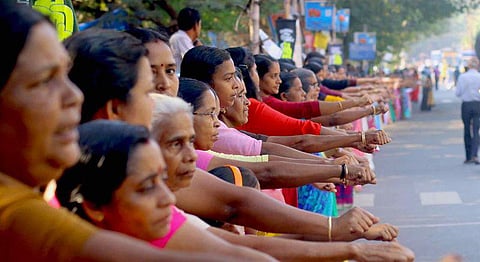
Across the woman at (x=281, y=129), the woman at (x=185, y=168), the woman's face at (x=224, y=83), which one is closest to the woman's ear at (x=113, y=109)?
the woman at (x=185, y=168)

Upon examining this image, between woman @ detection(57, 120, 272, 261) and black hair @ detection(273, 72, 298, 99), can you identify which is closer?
woman @ detection(57, 120, 272, 261)

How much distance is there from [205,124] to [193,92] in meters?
0.20

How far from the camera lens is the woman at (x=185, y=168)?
11.9 ft

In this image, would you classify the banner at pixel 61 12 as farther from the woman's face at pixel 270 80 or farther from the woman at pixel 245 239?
the woman's face at pixel 270 80

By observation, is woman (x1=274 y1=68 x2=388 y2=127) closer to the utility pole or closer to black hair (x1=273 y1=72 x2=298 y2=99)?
black hair (x1=273 y1=72 x2=298 y2=99)

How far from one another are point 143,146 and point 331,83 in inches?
532

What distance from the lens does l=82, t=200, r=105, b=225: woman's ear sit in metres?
2.98

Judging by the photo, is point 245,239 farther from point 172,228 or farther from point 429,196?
point 429,196

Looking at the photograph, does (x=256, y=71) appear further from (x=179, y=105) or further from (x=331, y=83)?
(x=331, y=83)

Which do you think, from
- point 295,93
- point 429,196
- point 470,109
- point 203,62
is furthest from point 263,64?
point 470,109

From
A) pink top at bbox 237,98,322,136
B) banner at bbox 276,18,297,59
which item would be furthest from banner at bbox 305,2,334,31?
pink top at bbox 237,98,322,136

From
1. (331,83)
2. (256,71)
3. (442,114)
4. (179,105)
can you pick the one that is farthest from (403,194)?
(442,114)

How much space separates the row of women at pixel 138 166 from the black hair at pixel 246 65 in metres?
1.40

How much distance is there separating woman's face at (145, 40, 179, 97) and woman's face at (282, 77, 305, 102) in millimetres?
4757
